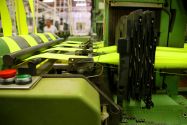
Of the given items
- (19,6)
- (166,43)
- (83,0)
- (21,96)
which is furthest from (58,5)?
(21,96)

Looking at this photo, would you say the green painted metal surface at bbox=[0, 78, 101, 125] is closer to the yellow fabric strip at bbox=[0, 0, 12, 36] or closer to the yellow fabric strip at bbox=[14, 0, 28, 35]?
the yellow fabric strip at bbox=[0, 0, 12, 36]

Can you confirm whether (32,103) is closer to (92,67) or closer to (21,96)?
(21,96)

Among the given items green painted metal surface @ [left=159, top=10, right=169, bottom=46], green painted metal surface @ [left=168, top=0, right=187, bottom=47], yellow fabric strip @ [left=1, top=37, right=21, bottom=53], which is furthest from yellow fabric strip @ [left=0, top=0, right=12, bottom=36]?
green painted metal surface @ [left=168, top=0, right=187, bottom=47]

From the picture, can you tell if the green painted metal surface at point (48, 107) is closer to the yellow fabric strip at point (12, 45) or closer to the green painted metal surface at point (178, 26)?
the yellow fabric strip at point (12, 45)

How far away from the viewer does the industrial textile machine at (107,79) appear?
2.97 ft

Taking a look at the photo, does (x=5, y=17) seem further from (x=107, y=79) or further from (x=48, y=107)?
(x=48, y=107)

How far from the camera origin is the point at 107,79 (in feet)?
8.11

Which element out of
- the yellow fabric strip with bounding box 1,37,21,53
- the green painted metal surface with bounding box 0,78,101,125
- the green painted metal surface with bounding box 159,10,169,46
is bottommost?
the green painted metal surface with bounding box 0,78,101,125

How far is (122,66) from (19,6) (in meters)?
2.30

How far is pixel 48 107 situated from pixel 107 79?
1611mm

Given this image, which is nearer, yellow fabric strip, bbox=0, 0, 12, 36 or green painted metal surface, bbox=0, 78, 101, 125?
green painted metal surface, bbox=0, 78, 101, 125

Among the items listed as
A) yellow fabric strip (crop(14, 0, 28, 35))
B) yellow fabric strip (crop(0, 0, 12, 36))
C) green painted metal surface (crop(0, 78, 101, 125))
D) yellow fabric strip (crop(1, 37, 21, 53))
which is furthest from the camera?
yellow fabric strip (crop(14, 0, 28, 35))

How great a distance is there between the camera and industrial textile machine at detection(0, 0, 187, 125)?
905 mm

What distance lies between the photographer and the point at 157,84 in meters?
2.64
